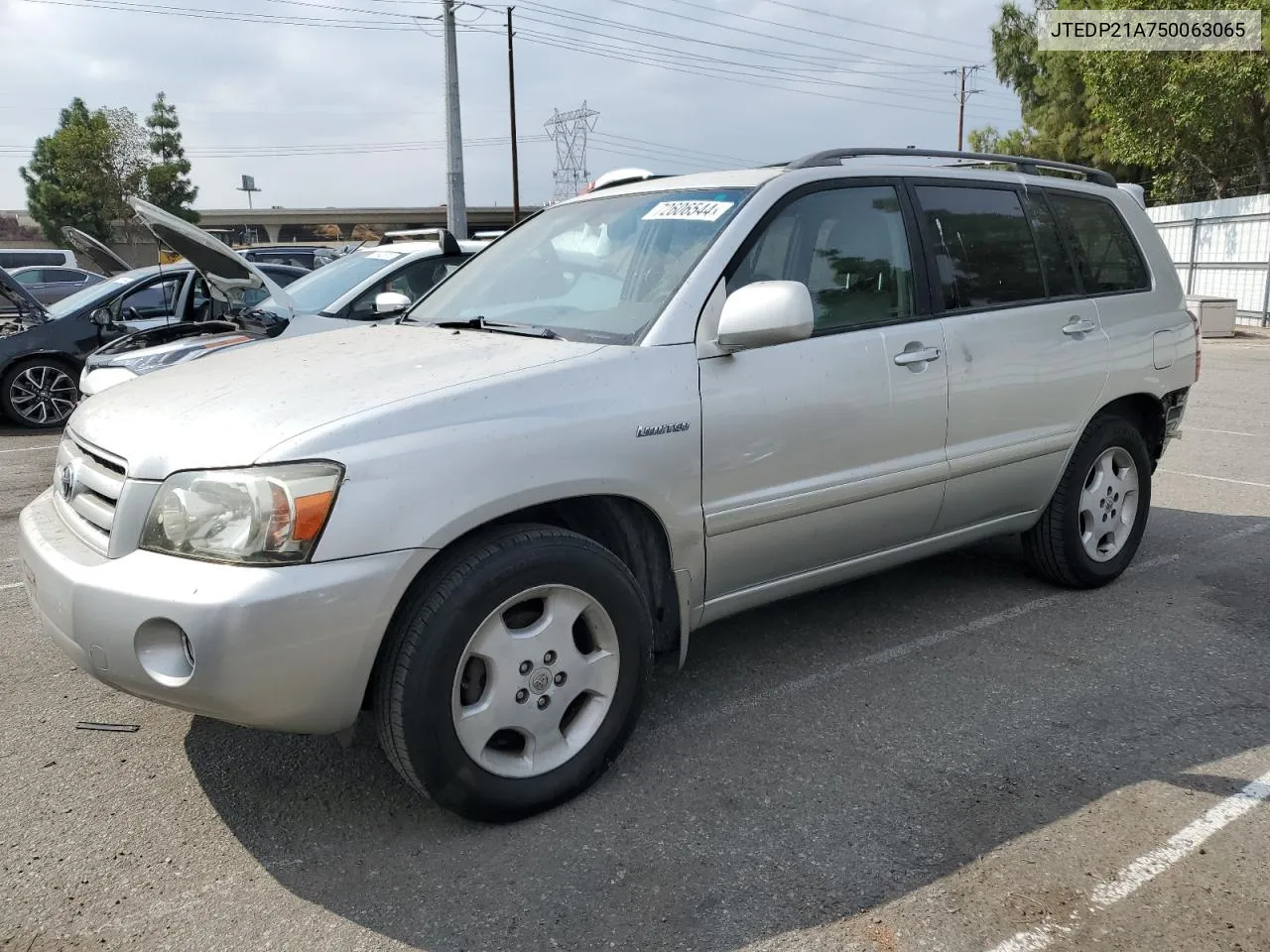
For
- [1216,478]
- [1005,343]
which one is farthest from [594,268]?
[1216,478]

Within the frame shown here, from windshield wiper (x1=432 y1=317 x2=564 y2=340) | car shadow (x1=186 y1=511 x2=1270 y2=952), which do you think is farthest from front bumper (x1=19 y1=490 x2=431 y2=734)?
windshield wiper (x1=432 y1=317 x2=564 y2=340)

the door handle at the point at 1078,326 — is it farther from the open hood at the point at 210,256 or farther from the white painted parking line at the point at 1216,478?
the open hood at the point at 210,256

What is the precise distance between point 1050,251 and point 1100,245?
430 millimetres

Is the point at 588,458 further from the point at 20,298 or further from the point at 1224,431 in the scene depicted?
the point at 20,298

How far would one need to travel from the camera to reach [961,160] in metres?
4.23

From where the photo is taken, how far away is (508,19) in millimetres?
36344

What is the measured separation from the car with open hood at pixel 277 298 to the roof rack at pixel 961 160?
128 inches

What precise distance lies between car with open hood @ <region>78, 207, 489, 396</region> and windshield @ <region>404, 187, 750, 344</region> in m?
2.51

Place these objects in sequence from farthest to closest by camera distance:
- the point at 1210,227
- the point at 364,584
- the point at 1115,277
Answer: the point at 1210,227
the point at 1115,277
the point at 364,584

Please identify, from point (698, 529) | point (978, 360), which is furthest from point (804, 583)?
point (978, 360)

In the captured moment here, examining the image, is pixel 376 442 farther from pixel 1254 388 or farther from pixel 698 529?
pixel 1254 388

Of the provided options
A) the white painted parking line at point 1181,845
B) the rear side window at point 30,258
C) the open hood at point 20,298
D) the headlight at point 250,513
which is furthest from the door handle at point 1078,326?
the rear side window at point 30,258

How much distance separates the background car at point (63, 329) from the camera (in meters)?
9.76

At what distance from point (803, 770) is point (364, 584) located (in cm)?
147
